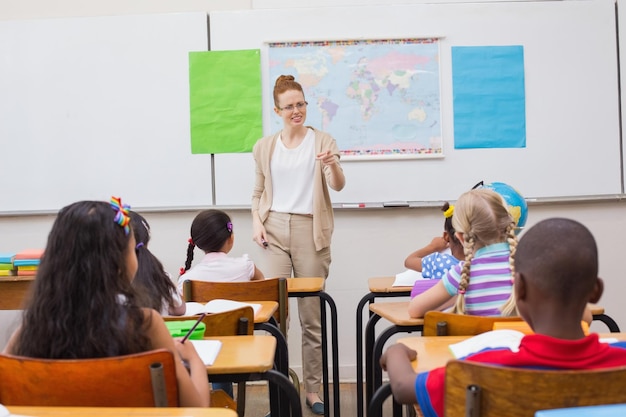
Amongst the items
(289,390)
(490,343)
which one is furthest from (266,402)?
(490,343)

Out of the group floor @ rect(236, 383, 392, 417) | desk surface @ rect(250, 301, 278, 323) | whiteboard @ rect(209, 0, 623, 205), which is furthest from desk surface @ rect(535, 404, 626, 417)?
whiteboard @ rect(209, 0, 623, 205)

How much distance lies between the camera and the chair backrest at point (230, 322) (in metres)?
2.06

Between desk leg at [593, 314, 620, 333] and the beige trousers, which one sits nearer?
desk leg at [593, 314, 620, 333]

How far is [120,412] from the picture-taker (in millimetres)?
1269

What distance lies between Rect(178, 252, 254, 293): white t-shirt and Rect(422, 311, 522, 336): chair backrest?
122 centimetres

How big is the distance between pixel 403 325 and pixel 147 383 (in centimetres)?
109

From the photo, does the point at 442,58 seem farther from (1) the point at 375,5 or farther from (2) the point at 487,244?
(2) the point at 487,244

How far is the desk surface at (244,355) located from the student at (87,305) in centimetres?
10

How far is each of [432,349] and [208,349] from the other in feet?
1.82

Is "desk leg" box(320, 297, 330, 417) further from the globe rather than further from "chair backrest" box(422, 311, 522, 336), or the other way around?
"chair backrest" box(422, 311, 522, 336)

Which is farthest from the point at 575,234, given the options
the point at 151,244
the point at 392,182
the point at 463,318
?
the point at 151,244

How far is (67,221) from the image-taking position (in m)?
1.53

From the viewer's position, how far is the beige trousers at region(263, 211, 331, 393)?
3629 millimetres

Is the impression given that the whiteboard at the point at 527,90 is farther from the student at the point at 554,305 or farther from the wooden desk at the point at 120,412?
the wooden desk at the point at 120,412
